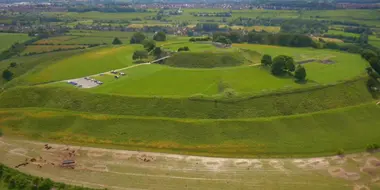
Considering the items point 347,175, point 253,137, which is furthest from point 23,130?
point 347,175

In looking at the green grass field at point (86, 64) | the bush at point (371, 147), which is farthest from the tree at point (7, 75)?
the bush at point (371, 147)

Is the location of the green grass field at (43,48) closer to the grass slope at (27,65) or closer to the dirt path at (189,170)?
the grass slope at (27,65)

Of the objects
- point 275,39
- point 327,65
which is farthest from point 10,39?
point 327,65

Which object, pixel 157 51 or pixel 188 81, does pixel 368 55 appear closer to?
pixel 188 81

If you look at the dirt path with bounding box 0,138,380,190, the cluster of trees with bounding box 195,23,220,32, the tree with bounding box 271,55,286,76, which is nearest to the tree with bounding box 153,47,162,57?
the tree with bounding box 271,55,286,76

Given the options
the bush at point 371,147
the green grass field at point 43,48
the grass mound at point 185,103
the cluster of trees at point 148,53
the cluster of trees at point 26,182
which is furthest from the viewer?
the green grass field at point 43,48

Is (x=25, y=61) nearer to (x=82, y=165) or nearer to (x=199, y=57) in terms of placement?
(x=199, y=57)
